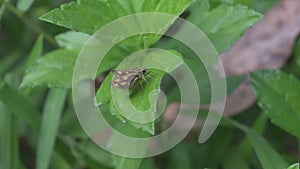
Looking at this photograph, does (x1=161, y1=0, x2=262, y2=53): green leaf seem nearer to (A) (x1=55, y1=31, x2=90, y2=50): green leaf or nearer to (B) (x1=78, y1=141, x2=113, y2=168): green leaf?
(A) (x1=55, y1=31, x2=90, y2=50): green leaf

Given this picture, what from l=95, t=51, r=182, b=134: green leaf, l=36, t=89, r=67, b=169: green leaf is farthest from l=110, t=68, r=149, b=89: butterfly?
l=36, t=89, r=67, b=169: green leaf

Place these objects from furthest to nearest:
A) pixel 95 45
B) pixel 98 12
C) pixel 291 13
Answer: pixel 291 13 < pixel 95 45 < pixel 98 12

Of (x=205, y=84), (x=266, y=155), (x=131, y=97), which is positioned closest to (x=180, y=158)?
(x=205, y=84)

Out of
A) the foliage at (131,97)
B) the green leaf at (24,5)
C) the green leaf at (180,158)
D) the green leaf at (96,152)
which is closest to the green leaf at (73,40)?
the foliage at (131,97)

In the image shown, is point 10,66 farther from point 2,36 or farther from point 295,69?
point 295,69

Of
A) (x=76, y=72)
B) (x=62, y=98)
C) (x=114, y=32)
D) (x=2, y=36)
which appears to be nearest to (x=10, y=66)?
(x=2, y=36)

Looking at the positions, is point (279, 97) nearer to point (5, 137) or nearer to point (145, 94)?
point (145, 94)
